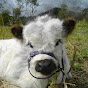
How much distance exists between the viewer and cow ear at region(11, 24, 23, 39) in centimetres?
251

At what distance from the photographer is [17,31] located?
2553mm

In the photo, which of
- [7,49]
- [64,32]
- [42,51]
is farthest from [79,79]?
[7,49]

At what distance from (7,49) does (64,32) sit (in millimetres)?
1393

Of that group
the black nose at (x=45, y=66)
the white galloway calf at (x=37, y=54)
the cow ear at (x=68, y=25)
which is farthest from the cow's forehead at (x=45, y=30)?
the black nose at (x=45, y=66)

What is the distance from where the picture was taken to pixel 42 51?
2.08 metres

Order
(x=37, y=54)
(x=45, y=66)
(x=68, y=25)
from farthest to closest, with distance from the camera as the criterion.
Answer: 1. (x=68, y=25)
2. (x=37, y=54)
3. (x=45, y=66)

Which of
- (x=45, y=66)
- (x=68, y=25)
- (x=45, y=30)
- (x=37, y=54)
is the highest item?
(x=68, y=25)

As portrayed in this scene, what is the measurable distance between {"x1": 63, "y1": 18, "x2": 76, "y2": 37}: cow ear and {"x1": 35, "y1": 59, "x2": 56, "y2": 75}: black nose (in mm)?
809

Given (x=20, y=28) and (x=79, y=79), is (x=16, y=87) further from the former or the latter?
(x=79, y=79)

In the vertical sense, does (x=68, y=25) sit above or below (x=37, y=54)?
above

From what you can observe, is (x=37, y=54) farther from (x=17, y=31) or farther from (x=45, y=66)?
(x=17, y=31)

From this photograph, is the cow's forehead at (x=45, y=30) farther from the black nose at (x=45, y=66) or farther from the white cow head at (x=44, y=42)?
the black nose at (x=45, y=66)

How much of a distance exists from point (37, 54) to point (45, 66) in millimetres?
303

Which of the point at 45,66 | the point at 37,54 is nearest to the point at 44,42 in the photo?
the point at 37,54
